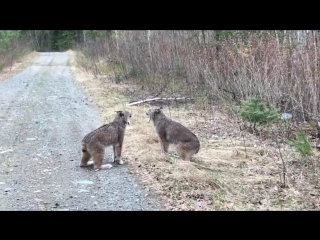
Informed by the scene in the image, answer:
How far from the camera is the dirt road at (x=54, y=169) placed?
5800 mm

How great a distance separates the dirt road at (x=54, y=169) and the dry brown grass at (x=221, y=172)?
1.27ft

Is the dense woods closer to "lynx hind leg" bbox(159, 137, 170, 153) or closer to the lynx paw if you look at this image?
"lynx hind leg" bbox(159, 137, 170, 153)

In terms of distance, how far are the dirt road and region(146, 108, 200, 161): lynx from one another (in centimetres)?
98

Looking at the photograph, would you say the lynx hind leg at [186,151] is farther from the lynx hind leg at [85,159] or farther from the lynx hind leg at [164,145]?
the lynx hind leg at [85,159]

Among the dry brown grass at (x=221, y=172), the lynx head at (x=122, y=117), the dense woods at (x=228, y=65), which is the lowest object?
the dry brown grass at (x=221, y=172)

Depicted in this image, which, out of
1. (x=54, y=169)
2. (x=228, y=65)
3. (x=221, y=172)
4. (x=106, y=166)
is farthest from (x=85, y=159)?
(x=228, y=65)

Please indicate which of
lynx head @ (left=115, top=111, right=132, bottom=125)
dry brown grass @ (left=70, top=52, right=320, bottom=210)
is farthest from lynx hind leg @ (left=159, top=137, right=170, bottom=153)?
lynx head @ (left=115, top=111, right=132, bottom=125)

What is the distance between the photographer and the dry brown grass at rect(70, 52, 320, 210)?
→ 5.76m

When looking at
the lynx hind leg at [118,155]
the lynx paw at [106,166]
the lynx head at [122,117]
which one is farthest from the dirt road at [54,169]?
the lynx head at [122,117]

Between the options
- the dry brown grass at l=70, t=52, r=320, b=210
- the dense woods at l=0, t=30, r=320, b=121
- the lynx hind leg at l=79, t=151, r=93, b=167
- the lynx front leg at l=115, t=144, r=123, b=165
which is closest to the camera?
the dry brown grass at l=70, t=52, r=320, b=210

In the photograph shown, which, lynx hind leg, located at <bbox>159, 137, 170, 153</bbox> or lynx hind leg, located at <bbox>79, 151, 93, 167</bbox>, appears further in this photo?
lynx hind leg, located at <bbox>159, 137, 170, 153</bbox>
